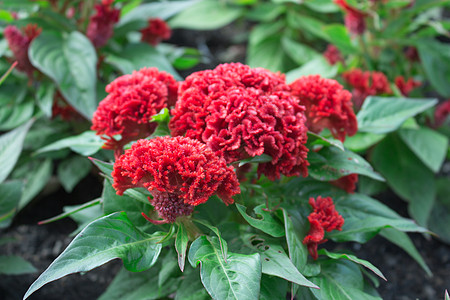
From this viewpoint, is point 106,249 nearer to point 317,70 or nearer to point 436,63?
point 317,70

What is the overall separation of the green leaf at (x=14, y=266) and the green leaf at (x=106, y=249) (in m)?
0.74

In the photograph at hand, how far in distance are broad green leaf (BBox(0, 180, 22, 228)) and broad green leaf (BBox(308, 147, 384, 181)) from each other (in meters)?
1.10

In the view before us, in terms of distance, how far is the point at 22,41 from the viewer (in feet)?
5.89

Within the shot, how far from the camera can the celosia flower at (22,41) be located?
1.78 meters

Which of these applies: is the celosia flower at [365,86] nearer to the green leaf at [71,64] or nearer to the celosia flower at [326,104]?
the celosia flower at [326,104]

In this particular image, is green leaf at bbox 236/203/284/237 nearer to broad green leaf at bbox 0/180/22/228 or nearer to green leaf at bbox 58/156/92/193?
broad green leaf at bbox 0/180/22/228

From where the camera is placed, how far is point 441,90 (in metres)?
2.30

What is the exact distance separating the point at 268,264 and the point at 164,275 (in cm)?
36

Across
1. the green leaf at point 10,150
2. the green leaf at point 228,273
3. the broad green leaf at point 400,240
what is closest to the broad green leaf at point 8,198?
the green leaf at point 10,150

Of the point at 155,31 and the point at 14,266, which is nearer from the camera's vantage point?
the point at 14,266

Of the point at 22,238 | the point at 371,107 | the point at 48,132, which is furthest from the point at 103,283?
the point at 371,107

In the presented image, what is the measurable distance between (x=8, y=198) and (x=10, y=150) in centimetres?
20

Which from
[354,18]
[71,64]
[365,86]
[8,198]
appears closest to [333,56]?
[354,18]

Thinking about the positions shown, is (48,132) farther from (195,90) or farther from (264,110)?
(264,110)
